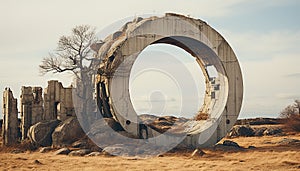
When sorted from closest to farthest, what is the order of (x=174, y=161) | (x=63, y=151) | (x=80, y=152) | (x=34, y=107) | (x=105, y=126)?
(x=174, y=161) → (x=80, y=152) → (x=63, y=151) → (x=105, y=126) → (x=34, y=107)

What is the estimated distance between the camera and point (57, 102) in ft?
74.4

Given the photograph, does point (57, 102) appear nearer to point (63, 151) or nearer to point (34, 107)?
point (34, 107)

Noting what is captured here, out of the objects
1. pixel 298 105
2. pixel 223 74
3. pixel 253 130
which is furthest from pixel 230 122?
pixel 298 105

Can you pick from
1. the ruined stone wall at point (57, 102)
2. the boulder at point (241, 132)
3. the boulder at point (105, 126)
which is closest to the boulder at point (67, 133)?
the boulder at point (105, 126)

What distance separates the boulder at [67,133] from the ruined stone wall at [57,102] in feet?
3.95

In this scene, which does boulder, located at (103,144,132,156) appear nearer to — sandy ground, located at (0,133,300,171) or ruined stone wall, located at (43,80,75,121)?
sandy ground, located at (0,133,300,171)

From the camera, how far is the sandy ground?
48.4 feet

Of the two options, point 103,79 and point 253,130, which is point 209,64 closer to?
point 103,79

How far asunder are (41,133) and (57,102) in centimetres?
229

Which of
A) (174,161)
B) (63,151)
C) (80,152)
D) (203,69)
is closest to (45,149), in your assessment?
(63,151)

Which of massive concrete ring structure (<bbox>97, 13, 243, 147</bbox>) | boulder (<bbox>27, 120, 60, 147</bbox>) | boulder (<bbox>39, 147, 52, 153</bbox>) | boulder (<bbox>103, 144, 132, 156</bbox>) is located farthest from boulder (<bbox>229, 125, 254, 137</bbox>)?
boulder (<bbox>39, 147, 52, 153</bbox>)

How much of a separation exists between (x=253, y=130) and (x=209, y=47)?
8.76 meters

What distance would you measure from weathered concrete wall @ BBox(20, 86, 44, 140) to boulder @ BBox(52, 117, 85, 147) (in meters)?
1.66

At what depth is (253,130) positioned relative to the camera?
2822 cm
